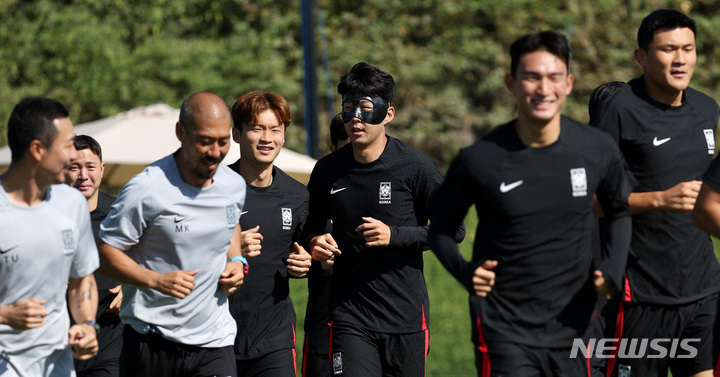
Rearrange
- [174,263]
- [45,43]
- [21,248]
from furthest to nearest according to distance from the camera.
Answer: [45,43] → [174,263] → [21,248]

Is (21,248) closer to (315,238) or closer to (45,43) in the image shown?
(315,238)

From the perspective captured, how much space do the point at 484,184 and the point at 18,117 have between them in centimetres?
246

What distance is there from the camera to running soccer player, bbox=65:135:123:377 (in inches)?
288

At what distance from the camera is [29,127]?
518 cm

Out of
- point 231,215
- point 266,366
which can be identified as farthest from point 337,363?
point 231,215

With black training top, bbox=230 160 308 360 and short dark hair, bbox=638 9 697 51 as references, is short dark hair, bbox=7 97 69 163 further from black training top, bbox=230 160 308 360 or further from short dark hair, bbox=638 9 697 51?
short dark hair, bbox=638 9 697 51

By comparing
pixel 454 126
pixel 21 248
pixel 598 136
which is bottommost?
pixel 454 126

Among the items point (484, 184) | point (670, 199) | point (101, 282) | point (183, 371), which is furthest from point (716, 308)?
point (101, 282)

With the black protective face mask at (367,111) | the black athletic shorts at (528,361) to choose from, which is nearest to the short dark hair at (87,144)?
the black protective face mask at (367,111)

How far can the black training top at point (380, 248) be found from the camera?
732 centimetres

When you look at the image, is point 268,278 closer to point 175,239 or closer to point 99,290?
point 99,290

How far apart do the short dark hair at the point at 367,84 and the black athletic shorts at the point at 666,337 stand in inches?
89.6

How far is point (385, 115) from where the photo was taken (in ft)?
24.6

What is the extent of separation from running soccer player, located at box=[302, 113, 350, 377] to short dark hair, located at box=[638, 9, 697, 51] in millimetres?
2537
